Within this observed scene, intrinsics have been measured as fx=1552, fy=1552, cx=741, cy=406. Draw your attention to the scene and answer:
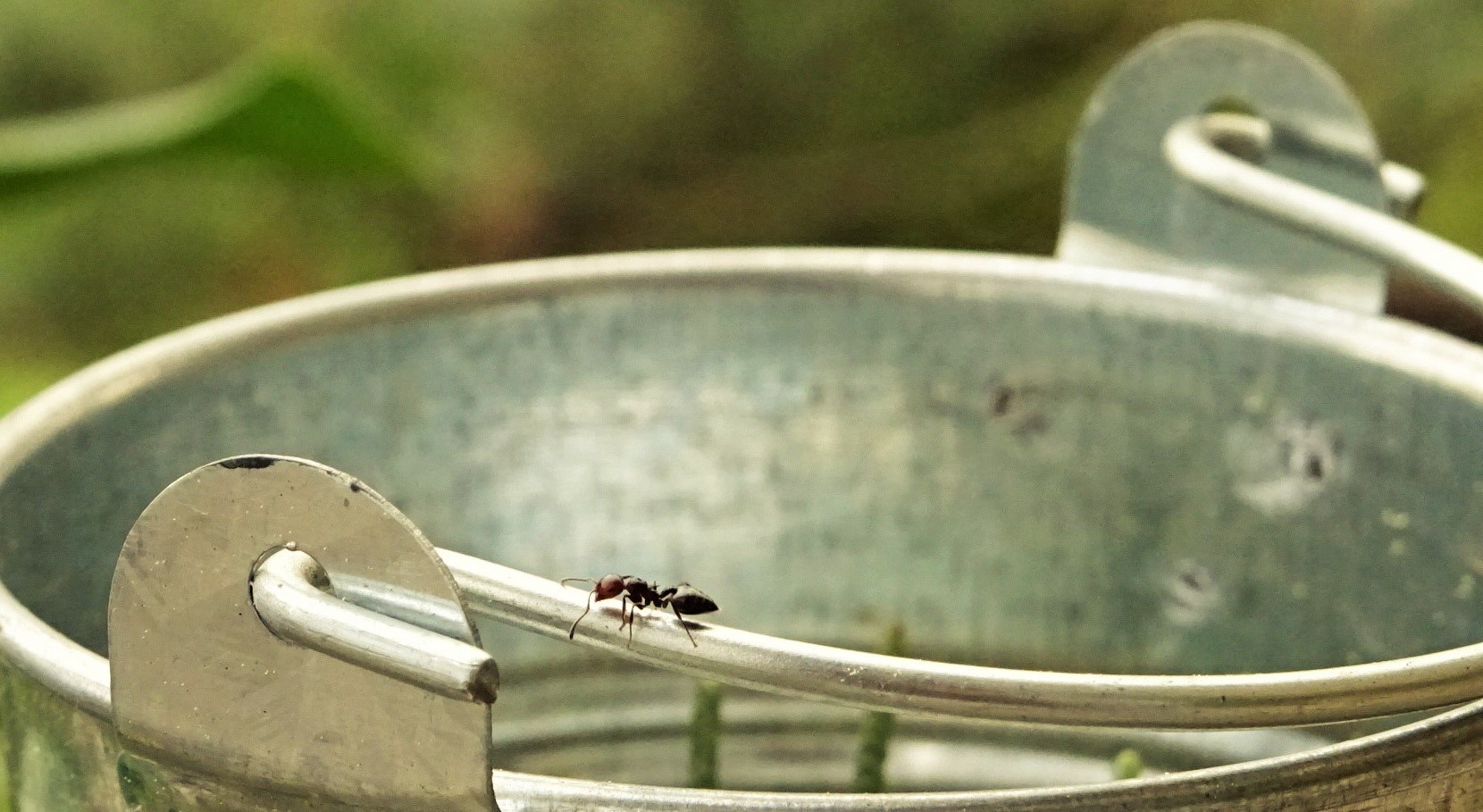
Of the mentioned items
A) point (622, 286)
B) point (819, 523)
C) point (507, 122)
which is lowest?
point (819, 523)

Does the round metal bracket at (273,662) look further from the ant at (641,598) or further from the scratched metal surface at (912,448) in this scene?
the scratched metal surface at (912,448)

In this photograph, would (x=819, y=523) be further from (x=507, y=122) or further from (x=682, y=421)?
(x=507, y=122)

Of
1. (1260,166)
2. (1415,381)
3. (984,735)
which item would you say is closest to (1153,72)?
(1260,166)

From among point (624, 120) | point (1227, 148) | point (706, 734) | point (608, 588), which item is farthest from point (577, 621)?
point (624, 120)

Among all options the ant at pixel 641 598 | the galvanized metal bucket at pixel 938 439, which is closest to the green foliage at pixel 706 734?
the galvanized metal bucket at pixel 938 439

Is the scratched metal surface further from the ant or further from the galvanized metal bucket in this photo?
the ant
